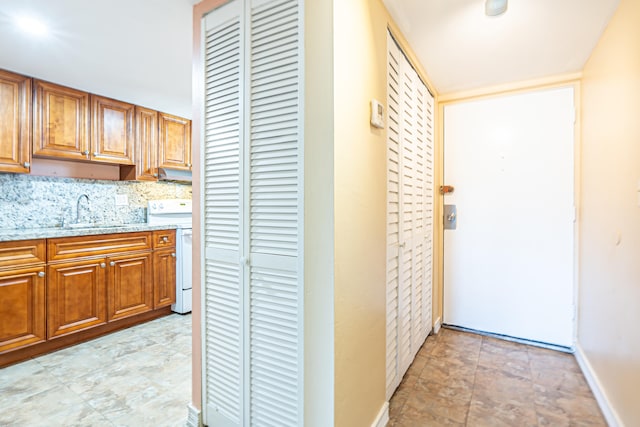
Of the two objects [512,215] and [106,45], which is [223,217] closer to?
[106,45]

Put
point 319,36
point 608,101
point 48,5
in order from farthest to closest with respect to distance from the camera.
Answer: point 608,101, point 48,5, point 319,36

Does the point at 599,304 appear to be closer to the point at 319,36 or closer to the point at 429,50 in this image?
the point at 429,50

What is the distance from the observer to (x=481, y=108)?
2.75m

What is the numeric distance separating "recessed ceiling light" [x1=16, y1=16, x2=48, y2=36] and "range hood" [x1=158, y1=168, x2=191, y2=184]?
5.58 feet

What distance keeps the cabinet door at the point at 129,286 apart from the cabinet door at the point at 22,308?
483mm

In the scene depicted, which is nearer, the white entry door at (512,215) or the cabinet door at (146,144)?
the white entry door at (512,215)

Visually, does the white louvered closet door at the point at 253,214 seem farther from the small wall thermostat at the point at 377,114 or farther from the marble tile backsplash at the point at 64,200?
the marble tile backsplash at the point at 64,200

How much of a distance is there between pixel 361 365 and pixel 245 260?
0.70 metres

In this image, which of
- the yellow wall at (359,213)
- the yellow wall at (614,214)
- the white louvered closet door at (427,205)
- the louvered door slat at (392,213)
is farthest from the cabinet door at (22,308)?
the yellow wall at (614,214)

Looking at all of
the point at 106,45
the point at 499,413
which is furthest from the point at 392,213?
the point at 106,45

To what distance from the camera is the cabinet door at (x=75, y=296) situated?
7.84ft

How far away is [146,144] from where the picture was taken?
3.32 meters

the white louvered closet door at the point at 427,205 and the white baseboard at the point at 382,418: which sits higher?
the white louvered closet door at the point at 427,205

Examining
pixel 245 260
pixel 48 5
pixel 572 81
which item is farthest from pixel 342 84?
pixel 572 81
